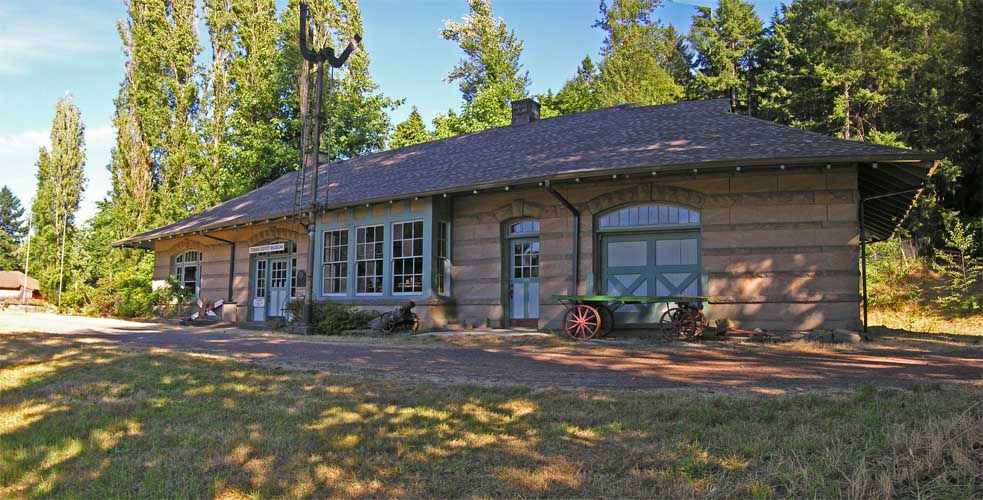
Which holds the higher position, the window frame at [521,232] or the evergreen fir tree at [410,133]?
the evergreen fir tree at [410,133]

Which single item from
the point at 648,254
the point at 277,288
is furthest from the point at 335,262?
the point at 648,254

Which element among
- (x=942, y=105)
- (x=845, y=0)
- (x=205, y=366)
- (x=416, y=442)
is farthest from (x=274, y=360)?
(x=845, y=0)

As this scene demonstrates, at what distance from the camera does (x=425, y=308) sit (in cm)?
1518

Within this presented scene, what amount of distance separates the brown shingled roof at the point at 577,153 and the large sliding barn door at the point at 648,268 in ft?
5.26

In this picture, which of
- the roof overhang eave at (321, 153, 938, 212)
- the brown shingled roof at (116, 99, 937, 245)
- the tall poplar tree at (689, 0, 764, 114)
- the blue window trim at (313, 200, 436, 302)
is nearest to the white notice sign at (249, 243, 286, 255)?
the brown shingled roof at (116, 99, 937, 245)

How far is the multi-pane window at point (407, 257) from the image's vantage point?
51.4 feet

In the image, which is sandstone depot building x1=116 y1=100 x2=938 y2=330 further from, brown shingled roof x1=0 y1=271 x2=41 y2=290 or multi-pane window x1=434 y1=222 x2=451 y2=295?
brown shingled roof x1=0 y1=271 x2=41 y2=290

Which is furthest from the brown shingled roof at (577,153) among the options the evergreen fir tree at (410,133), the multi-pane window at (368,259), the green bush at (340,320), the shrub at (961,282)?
the evergreen fir tree at (410,133)

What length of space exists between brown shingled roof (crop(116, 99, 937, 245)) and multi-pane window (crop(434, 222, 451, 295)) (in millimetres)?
1129

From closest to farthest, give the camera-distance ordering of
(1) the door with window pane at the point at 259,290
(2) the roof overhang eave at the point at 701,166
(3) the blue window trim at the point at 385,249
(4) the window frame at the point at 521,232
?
(2) the roof overhang eave at the point at 701,166 < (4) the window frame at the point at 521,232 < (3) the blue window trim at the point at 385,249 < (1) the door with window pane at the point at 259,290

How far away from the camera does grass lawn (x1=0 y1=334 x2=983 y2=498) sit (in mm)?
3596

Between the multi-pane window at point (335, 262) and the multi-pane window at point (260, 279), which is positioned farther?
the multi-pane window at point (260, 279)

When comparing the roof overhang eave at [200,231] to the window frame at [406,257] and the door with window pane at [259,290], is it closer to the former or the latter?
the door with window pane at [259,290]

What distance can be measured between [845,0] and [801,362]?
33.4 metres
